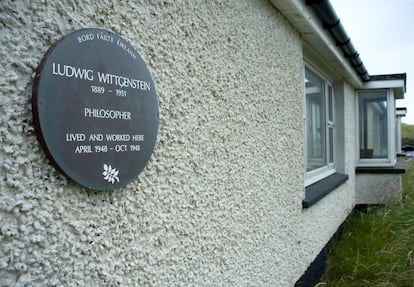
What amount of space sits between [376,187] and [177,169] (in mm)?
8321

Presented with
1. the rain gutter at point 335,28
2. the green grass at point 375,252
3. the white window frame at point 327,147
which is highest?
the rain gutter at point 335,28

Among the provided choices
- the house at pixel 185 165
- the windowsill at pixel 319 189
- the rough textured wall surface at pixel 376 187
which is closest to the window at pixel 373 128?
the rough textured wall surface at pixel 376 187

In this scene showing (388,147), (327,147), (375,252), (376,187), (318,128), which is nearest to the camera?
(375,252)

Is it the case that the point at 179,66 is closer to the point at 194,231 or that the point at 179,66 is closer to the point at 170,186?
the point at 170,186

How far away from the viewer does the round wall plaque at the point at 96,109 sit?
1025 mm

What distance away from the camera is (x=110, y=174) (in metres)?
1.22

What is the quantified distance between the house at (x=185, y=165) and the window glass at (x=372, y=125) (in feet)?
17.8

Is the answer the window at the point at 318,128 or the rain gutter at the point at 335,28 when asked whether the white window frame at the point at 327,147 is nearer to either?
the window at the point at 318,128

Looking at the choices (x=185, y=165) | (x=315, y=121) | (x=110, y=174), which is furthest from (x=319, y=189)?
(x=110, y=174)

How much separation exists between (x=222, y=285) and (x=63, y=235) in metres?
1.27

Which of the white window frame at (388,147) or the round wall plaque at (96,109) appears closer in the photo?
the round wall plaque at (96,109)

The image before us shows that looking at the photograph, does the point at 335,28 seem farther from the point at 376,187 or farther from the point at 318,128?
the point at 376,187

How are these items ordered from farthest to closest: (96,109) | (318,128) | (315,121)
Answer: (318,128) < (315,121) < (96,109)

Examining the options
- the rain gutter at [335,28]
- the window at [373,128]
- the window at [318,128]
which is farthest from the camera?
the window at [373,128]
